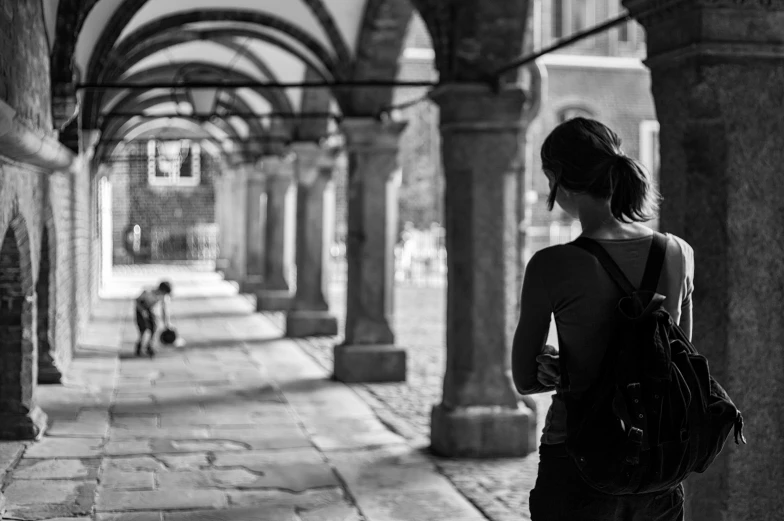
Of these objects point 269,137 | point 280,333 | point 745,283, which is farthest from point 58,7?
point 269,137

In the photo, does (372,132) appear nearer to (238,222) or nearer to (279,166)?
(279,166)

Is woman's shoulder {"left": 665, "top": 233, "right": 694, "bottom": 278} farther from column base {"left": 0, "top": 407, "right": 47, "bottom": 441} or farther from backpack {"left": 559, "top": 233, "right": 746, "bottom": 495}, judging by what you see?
column base {"left": 0, "top": 407, "right": 47, "bottom": 441}

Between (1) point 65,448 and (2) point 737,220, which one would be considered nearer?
(2) point 737,220

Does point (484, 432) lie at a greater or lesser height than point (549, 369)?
lesser

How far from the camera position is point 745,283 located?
3525 millimetres

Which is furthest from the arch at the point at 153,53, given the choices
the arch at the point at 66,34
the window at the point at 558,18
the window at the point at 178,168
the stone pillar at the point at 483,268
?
the window at the point at 178,168

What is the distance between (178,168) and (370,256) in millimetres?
23509

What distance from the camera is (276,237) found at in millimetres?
15672

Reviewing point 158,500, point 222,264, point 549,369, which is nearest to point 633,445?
point 549,369

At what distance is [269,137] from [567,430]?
1439cm

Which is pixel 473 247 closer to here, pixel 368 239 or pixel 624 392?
pixel 368 239

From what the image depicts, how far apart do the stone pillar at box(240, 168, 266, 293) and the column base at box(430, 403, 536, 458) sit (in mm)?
12830

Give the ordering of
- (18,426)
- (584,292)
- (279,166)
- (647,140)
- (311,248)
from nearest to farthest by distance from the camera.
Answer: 1. (584,292)
2. (18,426)
3. (311,248)
4. (279,166)
5. (647,140)

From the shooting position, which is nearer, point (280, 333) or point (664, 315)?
point (664, 315)
